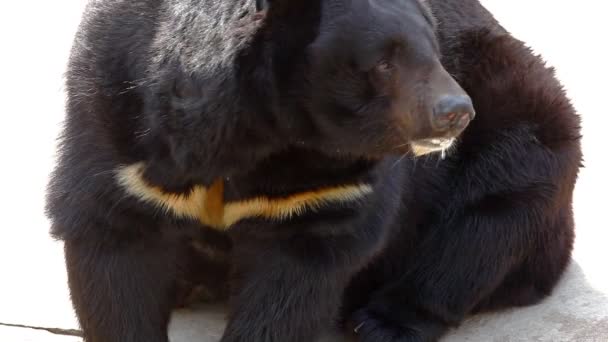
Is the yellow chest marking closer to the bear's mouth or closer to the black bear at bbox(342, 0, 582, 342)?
the bear's mouth

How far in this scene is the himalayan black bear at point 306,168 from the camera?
4363 mm

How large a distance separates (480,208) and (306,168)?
1.32 m

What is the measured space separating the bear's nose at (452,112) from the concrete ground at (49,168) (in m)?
1.62

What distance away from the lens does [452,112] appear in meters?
4.26

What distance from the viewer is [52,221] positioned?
4.98 meters

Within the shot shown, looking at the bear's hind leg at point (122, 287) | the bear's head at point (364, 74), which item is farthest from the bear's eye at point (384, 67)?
the bear's hind leg at point (122, 287)

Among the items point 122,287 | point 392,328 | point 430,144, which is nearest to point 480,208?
point 392,328

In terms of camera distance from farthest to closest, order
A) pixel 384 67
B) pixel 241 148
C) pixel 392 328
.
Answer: pixel 392 328
pixel 241 148
pixel 384 67

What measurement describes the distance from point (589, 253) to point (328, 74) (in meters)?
2.49

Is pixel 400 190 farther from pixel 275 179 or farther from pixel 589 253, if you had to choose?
pixel 589 253

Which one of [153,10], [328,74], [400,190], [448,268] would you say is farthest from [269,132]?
[448,268]

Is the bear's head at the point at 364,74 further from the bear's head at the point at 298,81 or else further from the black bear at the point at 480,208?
the black bear at the point at 480,208

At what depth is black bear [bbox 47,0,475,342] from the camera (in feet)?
14.3

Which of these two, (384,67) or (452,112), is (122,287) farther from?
(452,112)
